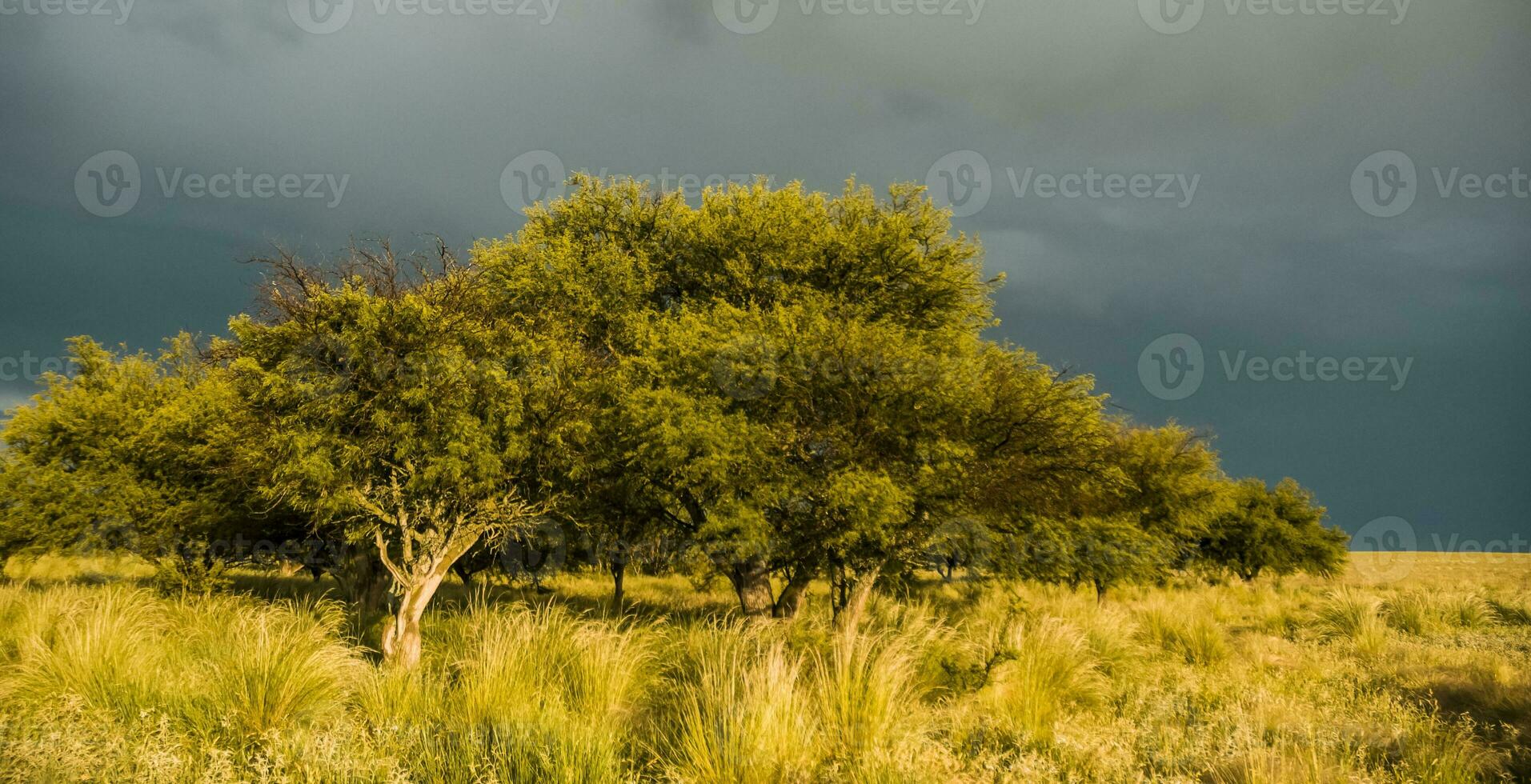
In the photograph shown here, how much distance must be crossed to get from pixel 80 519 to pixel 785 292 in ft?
63.6

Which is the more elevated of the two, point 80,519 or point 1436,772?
point 80,519

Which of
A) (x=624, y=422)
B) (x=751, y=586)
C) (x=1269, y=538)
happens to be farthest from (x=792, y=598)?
(x=1269, y=538)

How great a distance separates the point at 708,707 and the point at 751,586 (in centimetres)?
1188

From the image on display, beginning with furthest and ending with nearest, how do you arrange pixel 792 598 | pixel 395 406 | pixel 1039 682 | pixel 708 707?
1. pixel 792 598
2. pixel 395 406
3. pixel 1039 682
4. pixel 708 707

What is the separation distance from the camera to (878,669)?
7.26 meters

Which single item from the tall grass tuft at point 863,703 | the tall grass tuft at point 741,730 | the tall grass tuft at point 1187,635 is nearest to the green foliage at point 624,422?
the tall grass tuft at point 1187,635

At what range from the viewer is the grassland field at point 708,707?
233 inches

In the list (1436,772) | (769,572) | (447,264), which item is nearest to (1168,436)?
(769,572)

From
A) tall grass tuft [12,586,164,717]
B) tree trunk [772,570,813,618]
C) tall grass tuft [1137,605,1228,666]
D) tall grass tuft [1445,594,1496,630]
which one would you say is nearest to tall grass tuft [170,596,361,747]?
tall grass tuft [12,586,164,717]

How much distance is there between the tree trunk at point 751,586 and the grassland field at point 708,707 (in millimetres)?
6404

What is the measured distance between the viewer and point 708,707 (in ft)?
21.1

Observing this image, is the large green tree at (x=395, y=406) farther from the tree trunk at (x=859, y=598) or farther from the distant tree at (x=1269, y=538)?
the distant tree at (x=1269, y=538)

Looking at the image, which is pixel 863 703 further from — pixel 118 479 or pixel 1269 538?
pixel 1269 538

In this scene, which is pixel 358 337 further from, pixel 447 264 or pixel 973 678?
pixel 973 678
